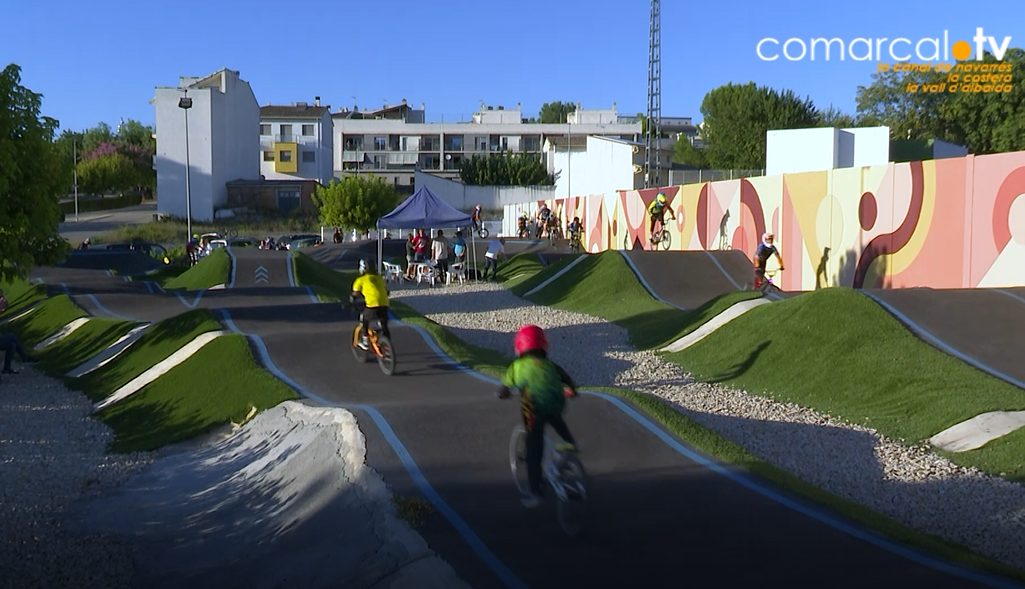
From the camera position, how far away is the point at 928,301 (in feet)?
48.5

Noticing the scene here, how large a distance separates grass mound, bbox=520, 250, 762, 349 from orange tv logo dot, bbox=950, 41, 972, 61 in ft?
70.4

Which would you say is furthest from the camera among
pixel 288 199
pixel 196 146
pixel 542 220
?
pixel 288 199

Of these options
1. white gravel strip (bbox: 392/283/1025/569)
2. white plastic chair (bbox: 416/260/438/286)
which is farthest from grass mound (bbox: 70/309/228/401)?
white plastic chair (bbox: 416/260/438/286)

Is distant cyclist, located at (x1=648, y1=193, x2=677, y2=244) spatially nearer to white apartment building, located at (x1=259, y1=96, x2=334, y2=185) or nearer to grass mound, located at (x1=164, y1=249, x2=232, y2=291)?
grass mound, located at (x1=164, y1=249, x2=232, y2=291)

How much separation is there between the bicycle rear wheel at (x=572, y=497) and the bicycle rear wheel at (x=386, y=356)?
749cm

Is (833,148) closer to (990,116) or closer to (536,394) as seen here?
(990,116)

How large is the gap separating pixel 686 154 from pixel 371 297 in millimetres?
78641

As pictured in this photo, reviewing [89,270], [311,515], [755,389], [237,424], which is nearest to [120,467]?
[237,424]

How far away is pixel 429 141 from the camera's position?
306 ft

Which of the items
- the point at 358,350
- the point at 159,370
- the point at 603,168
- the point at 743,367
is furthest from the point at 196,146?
the point at 743,367

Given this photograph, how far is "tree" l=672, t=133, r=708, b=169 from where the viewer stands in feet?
286

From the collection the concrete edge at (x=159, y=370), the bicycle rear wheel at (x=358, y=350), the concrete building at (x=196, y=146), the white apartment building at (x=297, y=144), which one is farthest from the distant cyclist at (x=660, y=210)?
the white apartment building at (x=297, y=144)

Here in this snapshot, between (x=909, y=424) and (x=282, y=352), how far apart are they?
934 centimetres

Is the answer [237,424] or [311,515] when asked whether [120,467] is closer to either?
[237,424]
